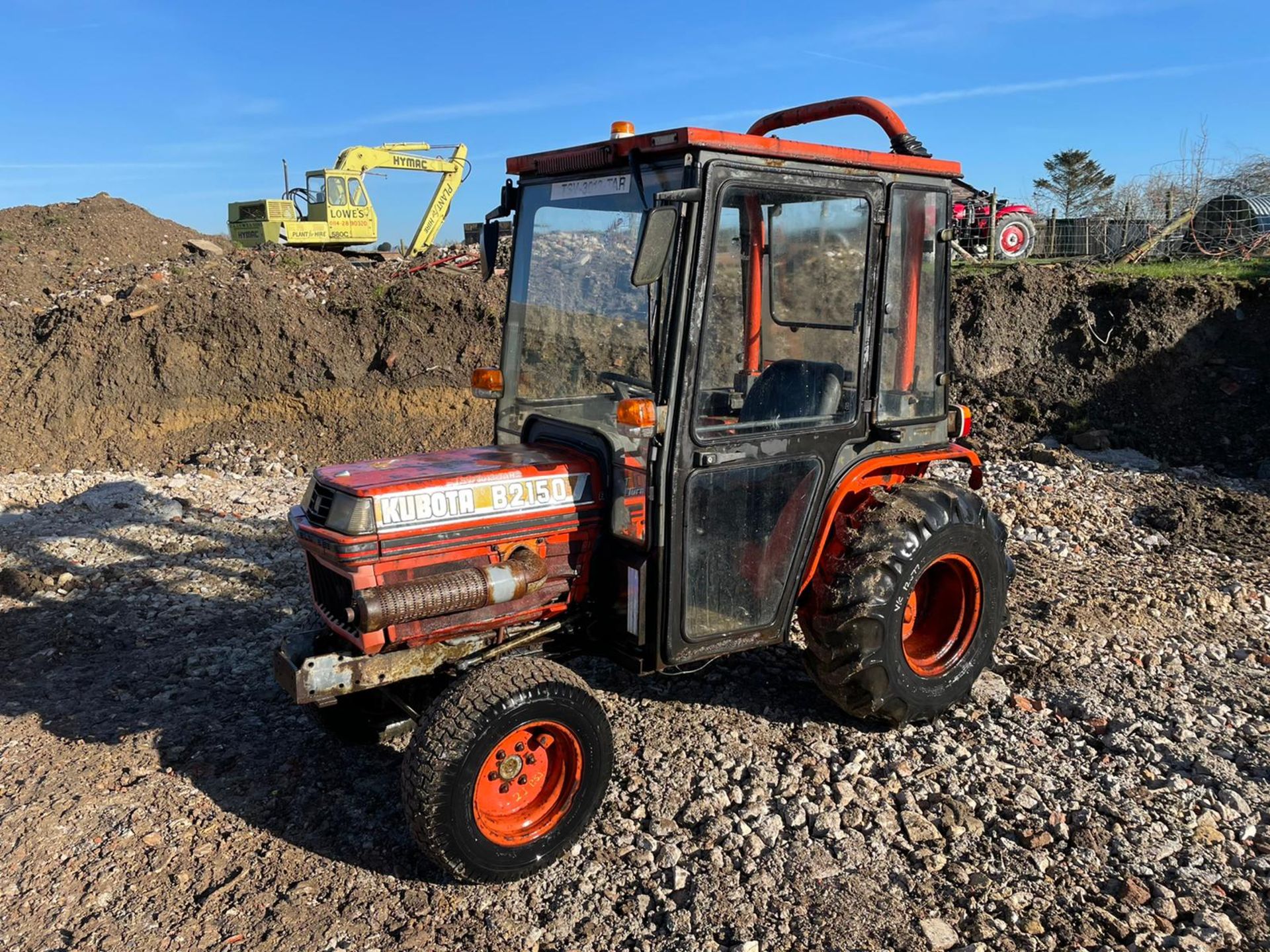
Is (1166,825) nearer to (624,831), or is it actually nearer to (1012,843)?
(1012,843)

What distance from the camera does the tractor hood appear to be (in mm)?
3590

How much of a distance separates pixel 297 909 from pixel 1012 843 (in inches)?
105

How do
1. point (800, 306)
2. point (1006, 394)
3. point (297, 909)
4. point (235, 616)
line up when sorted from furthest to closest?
1. point (1006, 394)
2. point (235, 616)
3. point (800, 306)
4. point (297, 909)

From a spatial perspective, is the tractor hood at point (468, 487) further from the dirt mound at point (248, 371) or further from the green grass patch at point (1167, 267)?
the green grass patch at point (1167, 267)

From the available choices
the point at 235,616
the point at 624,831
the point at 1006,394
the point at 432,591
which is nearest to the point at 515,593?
the point at 432,591

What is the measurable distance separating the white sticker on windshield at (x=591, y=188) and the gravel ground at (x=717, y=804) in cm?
242

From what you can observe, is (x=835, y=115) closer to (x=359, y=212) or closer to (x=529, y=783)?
(x=529, y=783)

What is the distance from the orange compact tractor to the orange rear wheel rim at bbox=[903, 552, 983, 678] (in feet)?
0.05

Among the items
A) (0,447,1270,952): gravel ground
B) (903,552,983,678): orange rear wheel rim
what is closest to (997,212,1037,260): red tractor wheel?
(0,447,1270,952): gravel ground

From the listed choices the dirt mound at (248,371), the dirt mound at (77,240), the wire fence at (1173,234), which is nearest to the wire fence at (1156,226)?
the wire fence at (1173,234)

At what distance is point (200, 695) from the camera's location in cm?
498

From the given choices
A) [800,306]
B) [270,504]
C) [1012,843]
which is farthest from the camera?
[270,504]

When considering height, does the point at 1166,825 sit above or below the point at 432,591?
below

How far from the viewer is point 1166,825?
12.3 ft
